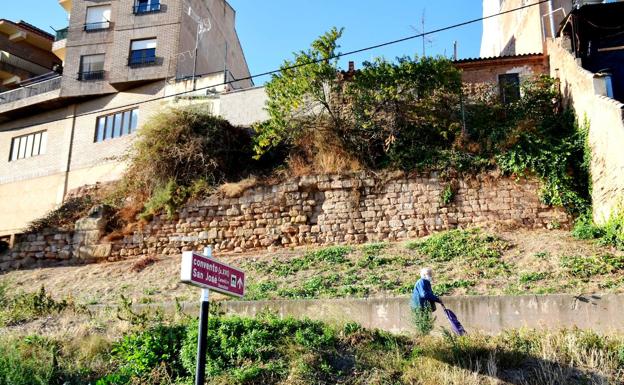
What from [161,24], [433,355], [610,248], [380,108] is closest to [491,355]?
[433,355]

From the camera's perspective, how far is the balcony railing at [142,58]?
2539cm

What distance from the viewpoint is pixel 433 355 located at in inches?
340

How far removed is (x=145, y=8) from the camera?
26734 mm

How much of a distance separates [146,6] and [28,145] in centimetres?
756

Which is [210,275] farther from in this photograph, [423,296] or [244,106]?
[244,106]

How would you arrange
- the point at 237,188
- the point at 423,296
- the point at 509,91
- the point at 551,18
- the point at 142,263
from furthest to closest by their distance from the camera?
the point at 551,18 < the point at 509,91 < the point at 237,188 < the point at 142,263 < the point at 423,296

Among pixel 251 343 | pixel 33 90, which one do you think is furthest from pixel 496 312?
pixel 33 90

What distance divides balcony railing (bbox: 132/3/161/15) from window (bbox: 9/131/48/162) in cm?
628

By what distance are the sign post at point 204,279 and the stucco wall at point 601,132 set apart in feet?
32.7

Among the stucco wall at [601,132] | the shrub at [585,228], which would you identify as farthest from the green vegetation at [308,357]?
the stucco wall at [601,132]

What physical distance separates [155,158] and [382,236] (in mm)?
7184

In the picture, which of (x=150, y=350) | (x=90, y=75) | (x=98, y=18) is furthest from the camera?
(x=98, y=18)

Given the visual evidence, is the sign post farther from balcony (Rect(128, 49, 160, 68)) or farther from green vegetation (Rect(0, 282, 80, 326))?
balcony (Rect(128, 49, 160, 68))

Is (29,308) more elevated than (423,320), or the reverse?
(29,308)
